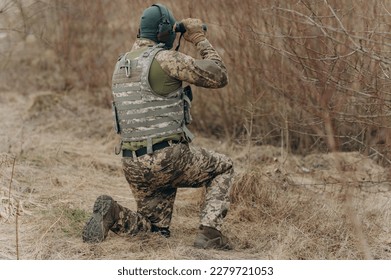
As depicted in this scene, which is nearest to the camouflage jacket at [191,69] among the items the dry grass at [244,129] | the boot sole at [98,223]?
the dry grass at [244,129]

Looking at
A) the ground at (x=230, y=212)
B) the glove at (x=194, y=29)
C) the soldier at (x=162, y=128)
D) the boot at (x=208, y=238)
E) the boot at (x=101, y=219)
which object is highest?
the glove at (x=194, y=29)

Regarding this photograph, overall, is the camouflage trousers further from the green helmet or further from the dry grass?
the green helmet

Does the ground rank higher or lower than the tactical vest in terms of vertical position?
lower

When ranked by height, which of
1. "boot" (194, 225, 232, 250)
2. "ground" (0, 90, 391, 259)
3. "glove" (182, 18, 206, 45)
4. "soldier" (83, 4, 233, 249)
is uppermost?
"glove" (182, 18, 206, 45)

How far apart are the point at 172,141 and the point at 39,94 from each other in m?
6.11

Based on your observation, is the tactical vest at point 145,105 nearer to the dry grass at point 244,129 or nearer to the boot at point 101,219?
the boot at point 101,219

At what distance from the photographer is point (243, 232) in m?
5.75

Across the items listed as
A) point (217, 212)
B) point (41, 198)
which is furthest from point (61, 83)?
point (217, 212)

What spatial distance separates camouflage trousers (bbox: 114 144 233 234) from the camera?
513 cm

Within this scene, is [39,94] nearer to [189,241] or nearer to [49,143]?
[49,143]

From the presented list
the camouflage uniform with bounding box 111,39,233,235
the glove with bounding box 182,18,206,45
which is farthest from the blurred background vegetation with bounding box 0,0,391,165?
the camouflage uniform with bounding box 111,39,233,235

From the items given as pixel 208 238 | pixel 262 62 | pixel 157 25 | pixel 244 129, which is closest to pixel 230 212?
pixel 208 238

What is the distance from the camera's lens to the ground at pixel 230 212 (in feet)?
17.1

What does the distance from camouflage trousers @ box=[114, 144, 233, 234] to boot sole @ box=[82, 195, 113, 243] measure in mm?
137
